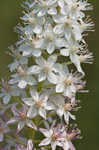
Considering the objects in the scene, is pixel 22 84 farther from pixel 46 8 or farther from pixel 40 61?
pixel 46 8

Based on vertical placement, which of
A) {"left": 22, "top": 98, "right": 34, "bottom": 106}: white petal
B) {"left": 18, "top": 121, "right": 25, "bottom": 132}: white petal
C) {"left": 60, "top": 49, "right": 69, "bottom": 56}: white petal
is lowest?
{"left": 18, "top": 121, "right": 25, "bottom": 132}: white petal

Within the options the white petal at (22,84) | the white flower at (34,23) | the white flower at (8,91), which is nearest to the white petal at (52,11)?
the white flower at (34,23)

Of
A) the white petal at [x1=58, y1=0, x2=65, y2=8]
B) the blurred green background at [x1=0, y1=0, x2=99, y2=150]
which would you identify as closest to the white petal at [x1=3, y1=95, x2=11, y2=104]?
the white petal at [x1=58, y1=0, x2=65, y2=8]

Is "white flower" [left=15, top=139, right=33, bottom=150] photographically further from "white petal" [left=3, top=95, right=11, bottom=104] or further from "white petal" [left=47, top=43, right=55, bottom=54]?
"white petal" [left=47, top=43, right=55, bottom=54]

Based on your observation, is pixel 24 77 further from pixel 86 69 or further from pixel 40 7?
pixel 86 69

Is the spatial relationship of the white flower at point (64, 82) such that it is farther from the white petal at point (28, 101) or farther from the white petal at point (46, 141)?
the white petal at point (46, 141)

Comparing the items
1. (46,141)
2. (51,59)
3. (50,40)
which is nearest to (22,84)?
(51,59)
